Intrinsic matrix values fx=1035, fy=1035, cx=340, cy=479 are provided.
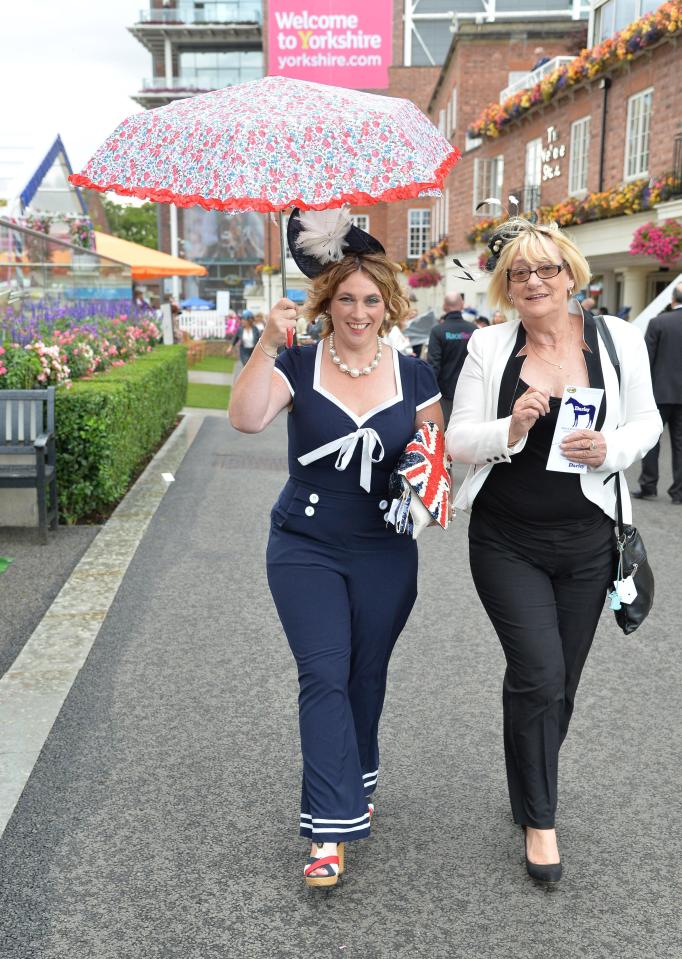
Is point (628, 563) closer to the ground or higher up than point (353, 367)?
closer to the ground

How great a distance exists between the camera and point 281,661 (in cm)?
523

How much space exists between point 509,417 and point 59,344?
7.50 m

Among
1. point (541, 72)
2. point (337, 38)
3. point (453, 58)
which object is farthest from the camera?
point (337, 38)

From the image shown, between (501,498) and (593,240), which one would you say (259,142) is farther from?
(593,240)

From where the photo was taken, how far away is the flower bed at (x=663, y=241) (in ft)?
53.0

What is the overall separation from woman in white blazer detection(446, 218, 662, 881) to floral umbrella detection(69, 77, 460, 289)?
1.64ft

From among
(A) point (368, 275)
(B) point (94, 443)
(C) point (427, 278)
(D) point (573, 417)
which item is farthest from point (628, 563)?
(C) point (427, 278)

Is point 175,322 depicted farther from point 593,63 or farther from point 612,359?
point 612,359

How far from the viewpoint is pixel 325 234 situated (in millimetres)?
3203

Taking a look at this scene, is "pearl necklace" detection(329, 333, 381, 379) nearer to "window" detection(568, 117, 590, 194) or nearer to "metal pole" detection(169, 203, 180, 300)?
"window" detection(568, 117, 590, 194)

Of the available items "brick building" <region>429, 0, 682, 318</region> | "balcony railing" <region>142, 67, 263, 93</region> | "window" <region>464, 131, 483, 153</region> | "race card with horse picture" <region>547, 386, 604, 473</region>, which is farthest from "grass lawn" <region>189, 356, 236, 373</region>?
"balcony railing" <region>142, 67, 263, 93</region>

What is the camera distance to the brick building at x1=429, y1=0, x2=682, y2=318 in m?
19.9

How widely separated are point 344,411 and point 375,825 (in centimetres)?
144

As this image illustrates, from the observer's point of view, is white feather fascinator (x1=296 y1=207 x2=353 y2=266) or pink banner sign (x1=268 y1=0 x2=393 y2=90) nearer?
white feather fascinator (x1=296 y1=207 x2=353 y2=266)
